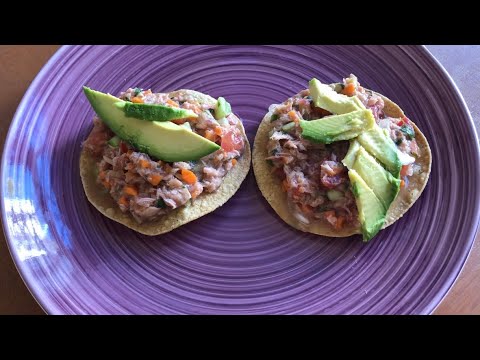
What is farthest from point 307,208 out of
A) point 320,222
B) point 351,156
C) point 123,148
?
point 123,148

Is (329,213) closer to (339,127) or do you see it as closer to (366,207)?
(366,207)

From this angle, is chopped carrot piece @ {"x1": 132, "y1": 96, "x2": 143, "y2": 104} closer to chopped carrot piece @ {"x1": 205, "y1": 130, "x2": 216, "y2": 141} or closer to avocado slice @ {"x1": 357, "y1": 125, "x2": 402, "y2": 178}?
chopped carrot piece @ {"x1": 205, "y1": 130, "x2": 216, "y2": 141}

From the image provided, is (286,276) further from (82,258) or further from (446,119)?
(446,119)

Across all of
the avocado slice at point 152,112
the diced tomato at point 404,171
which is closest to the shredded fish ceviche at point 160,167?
the avocado slice at point 152,112

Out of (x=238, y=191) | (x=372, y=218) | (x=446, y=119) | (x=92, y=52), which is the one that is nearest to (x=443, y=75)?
(x=446, y=119)

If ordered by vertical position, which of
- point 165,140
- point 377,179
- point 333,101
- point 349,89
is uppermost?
point 349,89

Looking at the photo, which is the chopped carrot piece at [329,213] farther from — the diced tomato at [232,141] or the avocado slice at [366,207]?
the diced tomato at [232,141]

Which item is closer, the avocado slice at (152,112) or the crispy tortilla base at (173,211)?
the avocado slice at (152,112)
